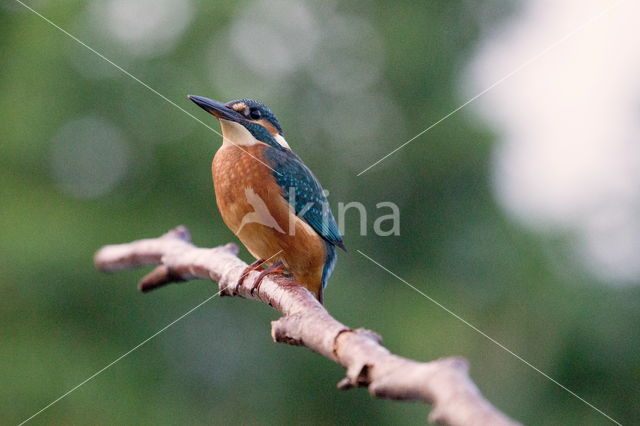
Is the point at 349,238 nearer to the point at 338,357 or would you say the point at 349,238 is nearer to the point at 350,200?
the point at 350,200

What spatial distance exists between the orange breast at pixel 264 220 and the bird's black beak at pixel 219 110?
0.13 metres

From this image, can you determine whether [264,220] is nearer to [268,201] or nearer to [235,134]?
[268,201]

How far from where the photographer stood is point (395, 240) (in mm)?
6473

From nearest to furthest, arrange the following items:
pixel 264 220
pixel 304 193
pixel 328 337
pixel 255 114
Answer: pixel 328 337 < pixel 264 220 < pixel 304 193 < pixel 255 114

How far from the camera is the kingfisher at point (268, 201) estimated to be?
2389 mm

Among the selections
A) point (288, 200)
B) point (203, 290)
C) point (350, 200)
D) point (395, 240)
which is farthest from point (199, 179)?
point (288, 200)

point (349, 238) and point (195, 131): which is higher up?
point (195, 131)

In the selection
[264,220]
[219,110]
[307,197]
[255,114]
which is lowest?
[264,220]

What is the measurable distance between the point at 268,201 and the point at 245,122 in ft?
1.27

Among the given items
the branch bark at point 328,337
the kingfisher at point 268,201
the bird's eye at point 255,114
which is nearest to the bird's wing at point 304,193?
the kingfisher at point 268,201

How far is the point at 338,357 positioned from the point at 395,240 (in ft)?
17.8

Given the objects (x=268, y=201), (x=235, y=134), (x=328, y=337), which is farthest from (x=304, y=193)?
(x=328, y=337)

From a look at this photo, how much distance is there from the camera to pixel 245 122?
270 cm

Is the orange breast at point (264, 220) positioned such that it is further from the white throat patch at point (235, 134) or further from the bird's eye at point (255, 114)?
the bird's eye at point (255, 114)
